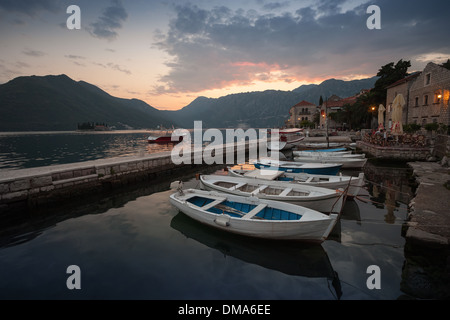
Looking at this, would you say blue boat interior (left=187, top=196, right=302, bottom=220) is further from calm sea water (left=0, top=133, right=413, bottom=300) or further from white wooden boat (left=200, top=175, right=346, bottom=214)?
calm sea water (left=0, top=133, right=413, bottom=300)

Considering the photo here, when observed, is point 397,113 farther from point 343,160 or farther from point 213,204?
point 213,204

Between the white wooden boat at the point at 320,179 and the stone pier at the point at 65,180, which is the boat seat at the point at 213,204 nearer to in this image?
the white wooden boat at the point at 320,179

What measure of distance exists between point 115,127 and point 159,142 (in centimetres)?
16842

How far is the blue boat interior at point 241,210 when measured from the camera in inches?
278

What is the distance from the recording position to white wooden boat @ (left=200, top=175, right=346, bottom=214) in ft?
24.8

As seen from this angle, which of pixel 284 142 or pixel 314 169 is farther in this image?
pixel 284 142

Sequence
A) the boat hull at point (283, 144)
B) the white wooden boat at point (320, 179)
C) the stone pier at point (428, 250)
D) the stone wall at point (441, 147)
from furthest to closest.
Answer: the boat hull at point (283, 144), the stone wall at point (441, 147), the white wooden boat at point (320, 179), the stone pier at point (428, 250)

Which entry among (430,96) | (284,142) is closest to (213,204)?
(284,142)

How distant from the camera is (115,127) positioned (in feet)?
650

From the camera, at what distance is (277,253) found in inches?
249

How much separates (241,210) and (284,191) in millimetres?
2081

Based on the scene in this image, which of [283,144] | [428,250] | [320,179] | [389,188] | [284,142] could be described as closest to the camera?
[428,250]

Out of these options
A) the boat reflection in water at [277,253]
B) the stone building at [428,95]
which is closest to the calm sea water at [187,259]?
the boat reflection in water at [277,253]

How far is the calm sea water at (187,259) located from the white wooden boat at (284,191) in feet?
3.72
